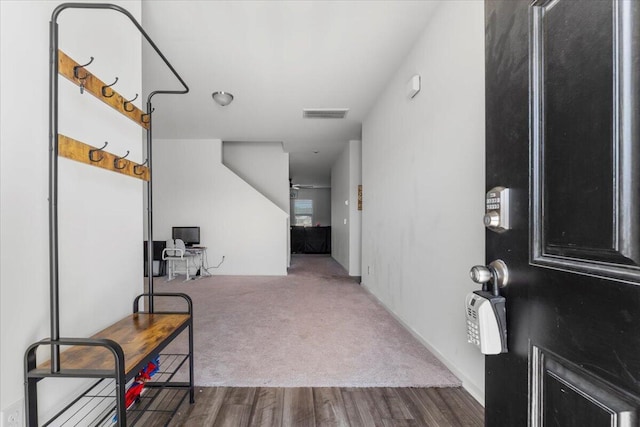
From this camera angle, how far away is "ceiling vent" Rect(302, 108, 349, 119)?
4.22m

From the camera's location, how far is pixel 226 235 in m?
6.05

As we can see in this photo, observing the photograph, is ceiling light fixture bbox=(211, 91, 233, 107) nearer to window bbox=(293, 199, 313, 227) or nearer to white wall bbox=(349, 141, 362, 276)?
white wall bbox=(349, 141, 362, 276)

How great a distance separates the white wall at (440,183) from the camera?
177 cm

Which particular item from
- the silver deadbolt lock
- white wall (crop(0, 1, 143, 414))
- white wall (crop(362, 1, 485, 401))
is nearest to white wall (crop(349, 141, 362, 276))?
white wall (crop(362, 1, 485, 401))

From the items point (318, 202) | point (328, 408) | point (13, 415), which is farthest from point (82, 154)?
point (318, 202)

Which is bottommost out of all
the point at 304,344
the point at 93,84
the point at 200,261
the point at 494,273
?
the point at 304,344

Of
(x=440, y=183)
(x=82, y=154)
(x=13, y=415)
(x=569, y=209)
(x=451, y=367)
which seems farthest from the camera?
(x=440, y=183)

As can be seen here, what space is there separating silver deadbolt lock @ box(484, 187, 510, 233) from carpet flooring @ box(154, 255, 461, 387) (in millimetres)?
1617

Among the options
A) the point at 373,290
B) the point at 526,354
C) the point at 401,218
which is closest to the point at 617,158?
the point at 526,354

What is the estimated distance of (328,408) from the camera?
1.69m

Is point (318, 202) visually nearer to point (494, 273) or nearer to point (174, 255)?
point (174, 255)

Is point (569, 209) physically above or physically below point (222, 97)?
below

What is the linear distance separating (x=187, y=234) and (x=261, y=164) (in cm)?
219

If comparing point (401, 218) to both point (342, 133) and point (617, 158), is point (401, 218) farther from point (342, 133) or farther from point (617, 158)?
point (342, 133)
